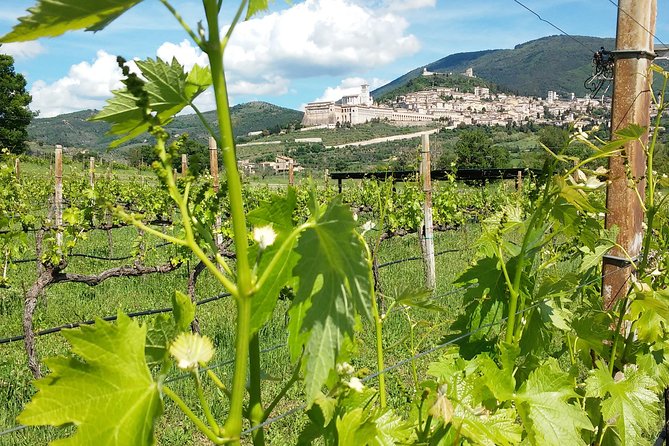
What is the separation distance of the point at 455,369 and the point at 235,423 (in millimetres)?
1106

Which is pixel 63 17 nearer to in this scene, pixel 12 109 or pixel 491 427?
pixel 491 427

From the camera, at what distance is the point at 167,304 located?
A: 8.40 metres

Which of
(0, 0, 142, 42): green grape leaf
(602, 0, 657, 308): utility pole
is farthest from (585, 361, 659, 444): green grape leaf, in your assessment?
(0, 0, 142, 42): green grape leaf

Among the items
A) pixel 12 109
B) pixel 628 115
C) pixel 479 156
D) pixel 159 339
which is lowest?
pixel 479 156

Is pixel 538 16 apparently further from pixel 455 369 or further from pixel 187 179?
pixel 187 179

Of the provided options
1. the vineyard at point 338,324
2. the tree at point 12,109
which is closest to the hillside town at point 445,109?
the tree at point 12,109

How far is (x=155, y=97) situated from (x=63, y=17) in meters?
0.22

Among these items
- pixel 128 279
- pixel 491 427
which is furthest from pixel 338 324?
pixel 128 279

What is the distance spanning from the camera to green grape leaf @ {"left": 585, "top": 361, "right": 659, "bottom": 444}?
2014 mm

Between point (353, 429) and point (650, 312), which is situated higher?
point (353, 429)

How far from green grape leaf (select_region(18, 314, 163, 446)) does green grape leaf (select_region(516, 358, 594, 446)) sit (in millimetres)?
1082

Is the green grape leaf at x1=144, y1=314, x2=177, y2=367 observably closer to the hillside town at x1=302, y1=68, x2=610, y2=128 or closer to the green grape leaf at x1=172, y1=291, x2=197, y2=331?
the green grape leaf at x1=172, y1=291, x2=197, y2=331

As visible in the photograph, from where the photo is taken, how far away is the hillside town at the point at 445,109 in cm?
11206

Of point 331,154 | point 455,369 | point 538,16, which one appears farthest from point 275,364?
point 331,154
